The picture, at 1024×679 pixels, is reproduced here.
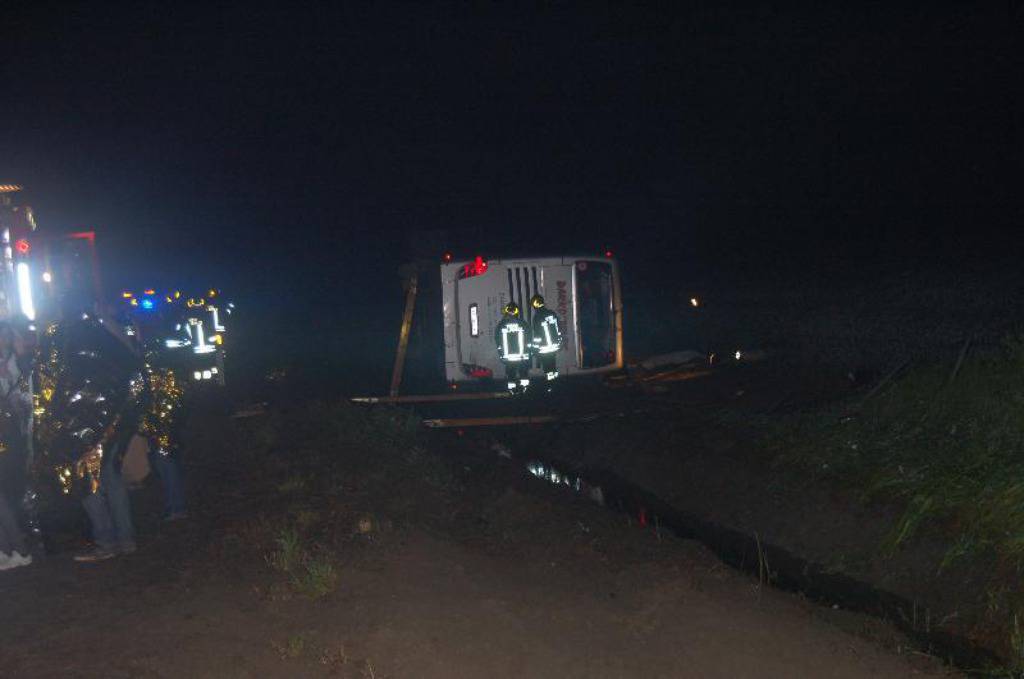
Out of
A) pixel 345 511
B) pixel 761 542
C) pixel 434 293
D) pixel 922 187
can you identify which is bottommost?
pixel 761 542

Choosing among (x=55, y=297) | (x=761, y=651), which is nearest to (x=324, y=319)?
(x=55, y=297)

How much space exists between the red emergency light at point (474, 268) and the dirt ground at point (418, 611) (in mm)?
7384

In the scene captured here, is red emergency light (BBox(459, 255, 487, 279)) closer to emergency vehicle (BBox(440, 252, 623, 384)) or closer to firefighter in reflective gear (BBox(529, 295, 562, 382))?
emergency vehicle (BBox(440, 252, 623, 384))

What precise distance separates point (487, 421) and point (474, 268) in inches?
92.6

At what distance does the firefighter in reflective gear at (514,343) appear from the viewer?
47.4 feet

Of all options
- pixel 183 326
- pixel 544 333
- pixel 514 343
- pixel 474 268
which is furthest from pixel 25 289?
pixel 183 326

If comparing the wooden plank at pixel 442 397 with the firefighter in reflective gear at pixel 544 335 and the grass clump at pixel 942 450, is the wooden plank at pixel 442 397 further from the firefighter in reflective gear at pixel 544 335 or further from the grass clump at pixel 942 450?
the grass clump at pixel 942 450

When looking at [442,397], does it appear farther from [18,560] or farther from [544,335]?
[18,560]

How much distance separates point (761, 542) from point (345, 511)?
11.3 ft

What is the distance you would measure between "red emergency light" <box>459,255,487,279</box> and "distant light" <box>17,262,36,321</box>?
6.59 meters

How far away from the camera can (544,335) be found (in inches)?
570

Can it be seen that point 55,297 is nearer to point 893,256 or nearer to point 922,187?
point 893,256

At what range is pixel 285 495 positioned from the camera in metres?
8.40

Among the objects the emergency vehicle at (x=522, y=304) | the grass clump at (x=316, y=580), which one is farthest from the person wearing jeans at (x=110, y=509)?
the emergency vehicle at (x=522, y=304)
